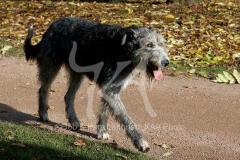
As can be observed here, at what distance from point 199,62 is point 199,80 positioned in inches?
44.9

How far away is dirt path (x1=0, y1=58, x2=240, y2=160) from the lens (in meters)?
6.92

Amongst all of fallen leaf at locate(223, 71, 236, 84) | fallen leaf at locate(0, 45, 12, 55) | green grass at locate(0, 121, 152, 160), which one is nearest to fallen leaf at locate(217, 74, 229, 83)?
fallen leaf at locate(223, 71, 236, 84)

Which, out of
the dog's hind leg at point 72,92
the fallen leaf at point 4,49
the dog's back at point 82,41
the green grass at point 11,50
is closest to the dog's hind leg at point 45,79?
the dog's back at point 82,41

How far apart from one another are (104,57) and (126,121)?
92cm

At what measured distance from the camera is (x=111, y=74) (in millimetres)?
6590

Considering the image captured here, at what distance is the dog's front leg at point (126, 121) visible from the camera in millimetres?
6145

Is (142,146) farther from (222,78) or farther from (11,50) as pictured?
(11,50)

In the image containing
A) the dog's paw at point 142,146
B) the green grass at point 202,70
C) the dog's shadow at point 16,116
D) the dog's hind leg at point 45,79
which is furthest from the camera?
the green grass at point 202,70

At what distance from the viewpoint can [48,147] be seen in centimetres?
602

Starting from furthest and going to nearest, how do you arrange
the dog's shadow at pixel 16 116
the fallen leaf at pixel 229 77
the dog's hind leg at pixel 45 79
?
the fallen leaf at pixel 229 77 < the dog's shadow at pixel 16 116 < the dog's hind leg at pixel 45 79

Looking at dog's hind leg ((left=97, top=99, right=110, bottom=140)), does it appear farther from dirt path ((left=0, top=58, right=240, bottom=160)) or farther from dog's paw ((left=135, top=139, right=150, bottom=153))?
dog's paw ((left=135, top=139, right=150, bottom=153))

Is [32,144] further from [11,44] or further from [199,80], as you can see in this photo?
[11,44]

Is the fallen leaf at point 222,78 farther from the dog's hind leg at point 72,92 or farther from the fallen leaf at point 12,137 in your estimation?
the fallen leaf at point 12,137

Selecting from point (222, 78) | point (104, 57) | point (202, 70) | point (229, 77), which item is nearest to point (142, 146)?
point (104, 57)
